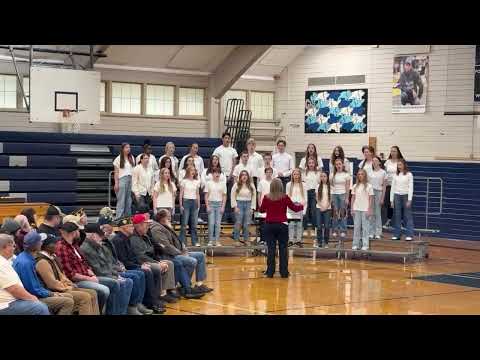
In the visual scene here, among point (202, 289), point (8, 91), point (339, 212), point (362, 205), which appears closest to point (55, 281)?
point (202, 289)

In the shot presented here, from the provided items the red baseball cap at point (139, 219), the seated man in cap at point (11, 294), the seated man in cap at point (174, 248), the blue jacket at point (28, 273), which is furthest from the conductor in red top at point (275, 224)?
the seated man in cap at point (11, 294)

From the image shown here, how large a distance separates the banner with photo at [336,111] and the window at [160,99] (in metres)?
3.83

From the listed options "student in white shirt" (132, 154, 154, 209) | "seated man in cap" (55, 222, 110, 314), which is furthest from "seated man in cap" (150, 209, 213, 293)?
"student in white shirt" (132, 154, 154, 209)

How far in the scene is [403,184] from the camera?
55.9 feet

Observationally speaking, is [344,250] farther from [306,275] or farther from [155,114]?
[155,114]

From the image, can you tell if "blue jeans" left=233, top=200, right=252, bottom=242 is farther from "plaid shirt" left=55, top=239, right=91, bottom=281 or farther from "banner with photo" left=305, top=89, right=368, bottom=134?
"banner with photo" left=305, top=89, right=368, bottom=134

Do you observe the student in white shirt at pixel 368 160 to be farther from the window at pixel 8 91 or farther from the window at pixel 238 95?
the window at pixel 8 91

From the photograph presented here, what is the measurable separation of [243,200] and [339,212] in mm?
1931

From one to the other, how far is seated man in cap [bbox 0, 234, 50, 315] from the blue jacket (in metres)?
0.28

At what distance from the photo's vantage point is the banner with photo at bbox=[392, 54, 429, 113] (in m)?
21.8

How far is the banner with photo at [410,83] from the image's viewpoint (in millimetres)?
21822

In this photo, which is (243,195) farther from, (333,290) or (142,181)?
(333,290)
